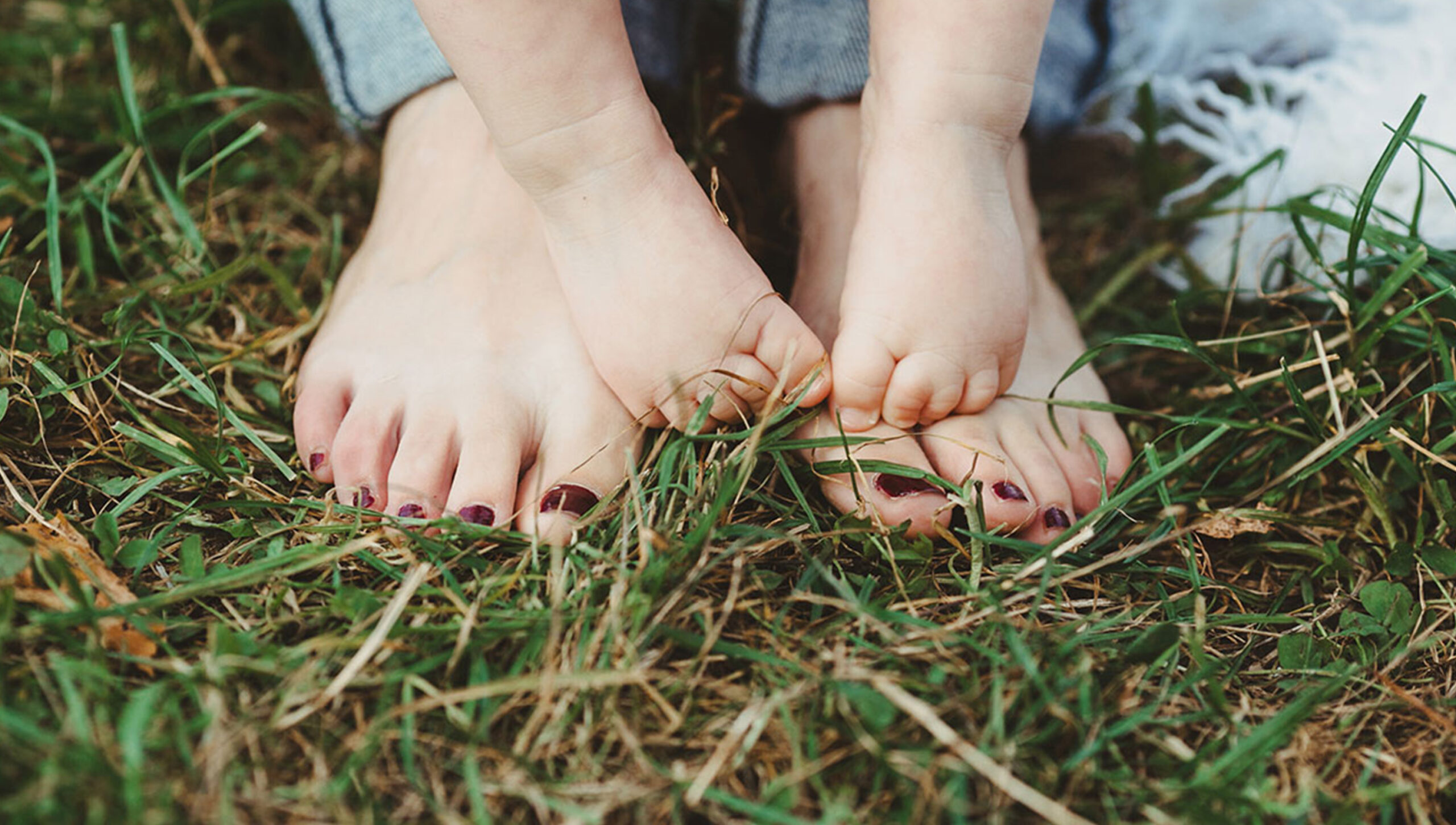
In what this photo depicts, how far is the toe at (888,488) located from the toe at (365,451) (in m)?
0.37

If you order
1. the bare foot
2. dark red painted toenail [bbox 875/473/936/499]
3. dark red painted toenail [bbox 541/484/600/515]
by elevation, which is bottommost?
dark red painted toenail [bbox 875/473/936/499]

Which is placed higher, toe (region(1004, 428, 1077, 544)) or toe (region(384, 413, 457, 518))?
toe (region(384, 413, 457, 518))

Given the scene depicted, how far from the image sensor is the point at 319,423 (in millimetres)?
854

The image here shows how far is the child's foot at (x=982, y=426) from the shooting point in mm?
811

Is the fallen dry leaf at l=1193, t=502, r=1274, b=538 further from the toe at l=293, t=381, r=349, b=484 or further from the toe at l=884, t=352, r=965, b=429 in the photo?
the toe at l=293, t=381, r=349, b=484

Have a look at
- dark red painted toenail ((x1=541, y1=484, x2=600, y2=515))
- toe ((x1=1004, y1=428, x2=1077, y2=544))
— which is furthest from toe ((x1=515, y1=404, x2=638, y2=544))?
toe ((x1=1004, y1=428, x2=1077, y2=544))

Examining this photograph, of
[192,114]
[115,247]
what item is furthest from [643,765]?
[192,114]

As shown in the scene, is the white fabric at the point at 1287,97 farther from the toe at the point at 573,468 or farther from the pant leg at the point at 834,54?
the toe at the point at 573,468

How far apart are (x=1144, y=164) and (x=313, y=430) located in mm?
978

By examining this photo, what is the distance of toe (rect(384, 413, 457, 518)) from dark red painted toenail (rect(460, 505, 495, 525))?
2 cm

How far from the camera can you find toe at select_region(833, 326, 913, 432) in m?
0.81

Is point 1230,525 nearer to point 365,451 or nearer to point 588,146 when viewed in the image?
point 588,146

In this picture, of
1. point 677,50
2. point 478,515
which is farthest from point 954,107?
point 478,515

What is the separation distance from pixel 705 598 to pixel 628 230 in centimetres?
31
